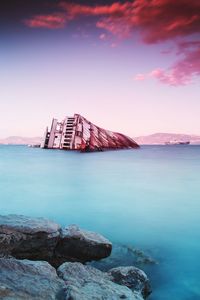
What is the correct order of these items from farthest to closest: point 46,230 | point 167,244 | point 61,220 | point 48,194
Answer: point 48,194
point 61,220
point 167,244
point 46,230

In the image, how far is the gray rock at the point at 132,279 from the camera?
508cm

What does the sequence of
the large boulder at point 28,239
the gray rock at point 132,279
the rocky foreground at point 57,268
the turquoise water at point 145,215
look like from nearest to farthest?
the rocky foreground at point 57,268 → the gray rock at point 132,279 → the large boulder at point 28,239 → the turquoise water at point 145,215

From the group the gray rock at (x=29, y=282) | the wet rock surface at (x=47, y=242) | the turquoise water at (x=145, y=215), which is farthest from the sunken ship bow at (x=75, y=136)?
the gray rock at (x=29, y=282)

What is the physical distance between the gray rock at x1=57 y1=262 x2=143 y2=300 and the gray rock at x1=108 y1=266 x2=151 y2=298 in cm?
18

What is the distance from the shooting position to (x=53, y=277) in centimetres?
437

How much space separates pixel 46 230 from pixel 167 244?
151 inches

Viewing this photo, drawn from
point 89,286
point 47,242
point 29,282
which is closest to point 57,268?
point 47,242

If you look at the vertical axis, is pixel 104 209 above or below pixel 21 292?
below

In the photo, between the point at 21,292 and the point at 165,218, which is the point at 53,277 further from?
the point at 165,218

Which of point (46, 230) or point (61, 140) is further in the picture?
point (61, 140)

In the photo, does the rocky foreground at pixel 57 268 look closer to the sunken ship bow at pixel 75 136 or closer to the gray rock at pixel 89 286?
the gray rock at pixel 89 286

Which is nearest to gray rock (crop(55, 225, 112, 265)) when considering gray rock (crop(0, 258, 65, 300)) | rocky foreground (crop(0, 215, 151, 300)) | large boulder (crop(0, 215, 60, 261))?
rocky foreground (crop(0, 215, 151, 300))

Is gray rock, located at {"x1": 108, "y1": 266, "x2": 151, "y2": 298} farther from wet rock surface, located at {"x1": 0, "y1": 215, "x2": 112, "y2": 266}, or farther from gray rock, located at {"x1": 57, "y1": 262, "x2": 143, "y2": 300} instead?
wet rock surface, located at {"x1": 0, "y1": 215, "x2": 112, "y2": 266}

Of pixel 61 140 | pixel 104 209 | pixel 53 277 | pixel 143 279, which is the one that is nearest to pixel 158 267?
pixel 143 279
